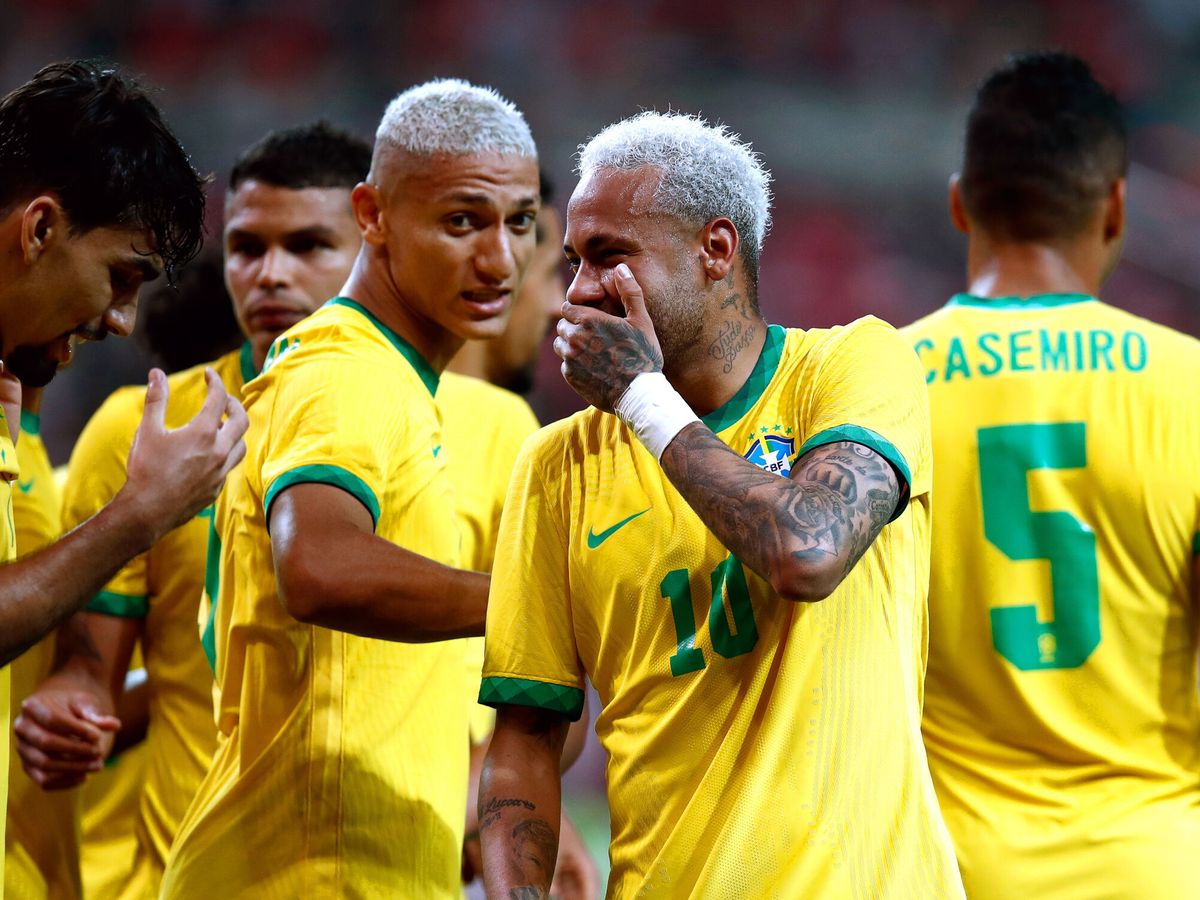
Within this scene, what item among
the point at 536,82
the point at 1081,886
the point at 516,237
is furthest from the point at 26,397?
the point at 536,82

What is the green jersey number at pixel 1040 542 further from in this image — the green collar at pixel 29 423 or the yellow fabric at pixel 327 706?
the green collar at pixel 29 423

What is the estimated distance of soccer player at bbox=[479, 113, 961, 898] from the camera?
8.50ft

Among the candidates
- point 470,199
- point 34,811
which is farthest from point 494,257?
point 34,811

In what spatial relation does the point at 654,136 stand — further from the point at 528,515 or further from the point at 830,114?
the point at 830,114

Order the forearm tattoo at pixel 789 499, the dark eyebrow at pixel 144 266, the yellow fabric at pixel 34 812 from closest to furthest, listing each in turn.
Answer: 1. the forearm tattoo at pixel 789 499
2. the dark eyebrow at pixel 144 266
3. the yellow fabric at pixel 34 812

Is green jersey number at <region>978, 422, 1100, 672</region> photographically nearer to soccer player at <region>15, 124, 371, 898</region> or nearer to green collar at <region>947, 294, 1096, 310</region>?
green collar at <region>947, 294, 1096, 310</region>

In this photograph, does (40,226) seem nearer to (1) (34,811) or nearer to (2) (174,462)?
(2) (174,462)

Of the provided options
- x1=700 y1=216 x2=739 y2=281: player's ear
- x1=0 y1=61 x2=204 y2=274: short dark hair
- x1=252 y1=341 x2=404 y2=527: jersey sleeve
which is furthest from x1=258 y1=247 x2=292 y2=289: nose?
x1=700 y1=216 x2=739 y2=281: player's ear

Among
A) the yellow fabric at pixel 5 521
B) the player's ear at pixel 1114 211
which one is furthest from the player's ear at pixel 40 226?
the player's ear at pixel 1114 211

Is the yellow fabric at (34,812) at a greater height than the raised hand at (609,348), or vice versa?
the raised hand at (609,348)

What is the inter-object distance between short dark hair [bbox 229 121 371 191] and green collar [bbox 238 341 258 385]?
526 millimetres

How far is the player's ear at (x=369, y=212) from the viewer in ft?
12.6

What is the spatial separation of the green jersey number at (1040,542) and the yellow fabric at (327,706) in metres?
1.38

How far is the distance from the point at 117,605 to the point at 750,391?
7.75ft
